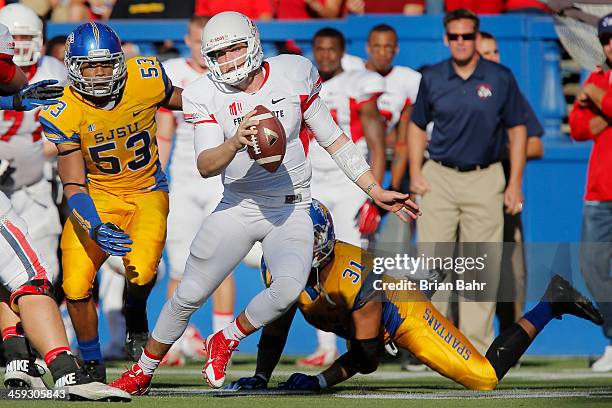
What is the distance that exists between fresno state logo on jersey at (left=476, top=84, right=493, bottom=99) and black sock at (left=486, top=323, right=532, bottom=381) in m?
2.19

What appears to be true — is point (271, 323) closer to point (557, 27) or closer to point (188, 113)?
point (188, 113)

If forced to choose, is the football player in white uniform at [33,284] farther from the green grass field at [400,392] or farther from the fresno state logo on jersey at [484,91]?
→ the fresno state logo on jersey at [484,91]

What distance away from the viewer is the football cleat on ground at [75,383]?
6027mm

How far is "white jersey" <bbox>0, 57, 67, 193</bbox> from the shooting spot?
891 centimetres

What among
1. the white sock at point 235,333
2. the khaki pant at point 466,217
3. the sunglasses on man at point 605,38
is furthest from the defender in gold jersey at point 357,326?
the sunglasses on man at point 605,38

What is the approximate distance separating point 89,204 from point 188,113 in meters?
0.72

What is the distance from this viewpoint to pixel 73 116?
7.19 meters

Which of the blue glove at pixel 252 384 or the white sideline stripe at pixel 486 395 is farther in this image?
the blue glove at pixel 252 384

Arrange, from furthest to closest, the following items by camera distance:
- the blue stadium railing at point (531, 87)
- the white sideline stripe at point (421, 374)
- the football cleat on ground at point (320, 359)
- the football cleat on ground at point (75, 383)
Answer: the blue stadium railing at point (531, 87), the football cleat on ground at point (320, 359), the white sideline stripe at point (421, 374), the football cleat on ground at point (75, 383)

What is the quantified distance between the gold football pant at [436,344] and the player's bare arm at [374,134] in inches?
87.1

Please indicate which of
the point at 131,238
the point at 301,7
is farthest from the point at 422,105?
the point at 131,238

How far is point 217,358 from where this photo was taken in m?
6.53

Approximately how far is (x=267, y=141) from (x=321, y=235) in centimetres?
89
